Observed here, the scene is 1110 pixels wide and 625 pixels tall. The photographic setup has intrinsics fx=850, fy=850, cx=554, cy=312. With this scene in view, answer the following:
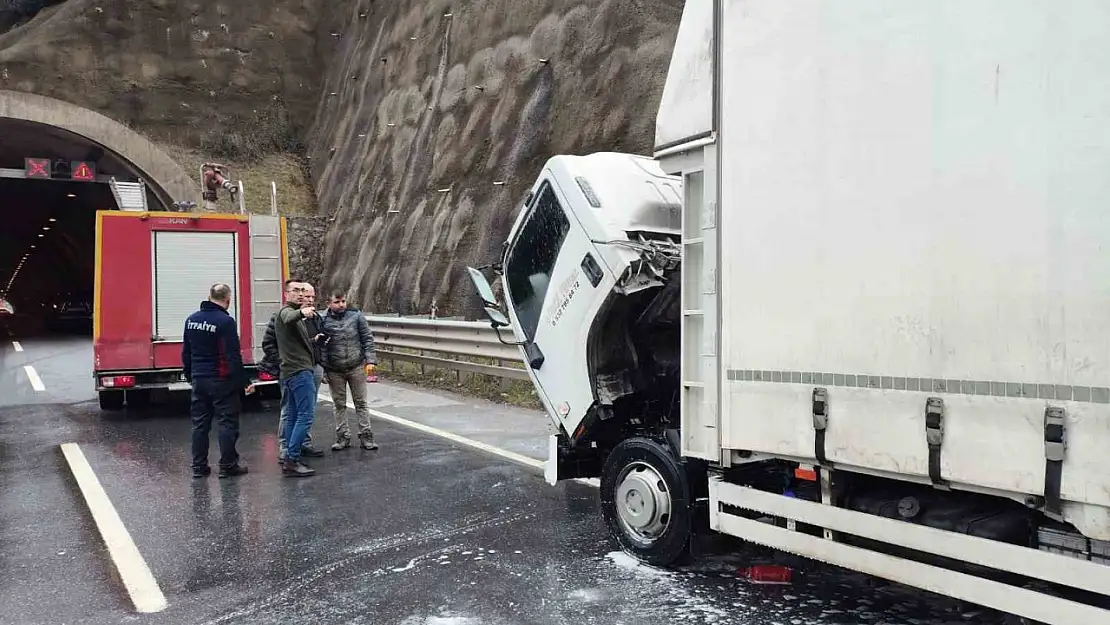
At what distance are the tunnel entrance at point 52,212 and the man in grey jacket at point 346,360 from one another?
17.6 m

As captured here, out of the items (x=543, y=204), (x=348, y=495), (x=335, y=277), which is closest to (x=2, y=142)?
(x=335, y=277)

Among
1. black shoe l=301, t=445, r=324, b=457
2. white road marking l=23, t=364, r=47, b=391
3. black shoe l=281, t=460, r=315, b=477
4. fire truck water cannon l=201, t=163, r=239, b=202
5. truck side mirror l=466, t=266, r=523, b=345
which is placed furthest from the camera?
fire truck water cannon l=201, t=163, r=239, b=202

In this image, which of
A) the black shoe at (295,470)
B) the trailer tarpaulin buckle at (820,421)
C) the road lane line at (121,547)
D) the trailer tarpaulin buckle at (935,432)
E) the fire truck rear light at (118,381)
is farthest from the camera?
the fire truck rear light at (118,381)

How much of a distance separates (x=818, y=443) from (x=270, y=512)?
167 inches

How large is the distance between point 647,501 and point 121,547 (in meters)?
3.41

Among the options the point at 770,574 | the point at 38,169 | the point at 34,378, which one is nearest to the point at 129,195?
the point at 34,378

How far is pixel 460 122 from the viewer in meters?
20.3

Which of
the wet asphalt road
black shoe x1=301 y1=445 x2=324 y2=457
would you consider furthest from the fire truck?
black shoe x1=301 y1=445 x2=324 y2=457

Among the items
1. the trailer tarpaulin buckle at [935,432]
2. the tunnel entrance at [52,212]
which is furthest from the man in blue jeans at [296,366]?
the tunnel entrance at [52,212]

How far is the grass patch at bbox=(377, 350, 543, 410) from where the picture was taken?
445 inches

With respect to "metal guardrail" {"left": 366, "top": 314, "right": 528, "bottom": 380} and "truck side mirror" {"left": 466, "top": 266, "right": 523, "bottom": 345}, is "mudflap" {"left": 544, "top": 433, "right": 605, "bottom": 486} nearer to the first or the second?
"truck side mirror" {"left": 466, "top": 266, "right": 523, "bottom": 345}

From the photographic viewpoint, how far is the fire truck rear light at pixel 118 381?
11.2m

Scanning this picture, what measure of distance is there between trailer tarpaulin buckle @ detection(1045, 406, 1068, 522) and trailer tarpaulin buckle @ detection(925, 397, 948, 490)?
0.39m

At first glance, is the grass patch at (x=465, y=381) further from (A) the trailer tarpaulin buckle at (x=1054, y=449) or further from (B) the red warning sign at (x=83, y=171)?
(B) the red warning sign at (x=83, y=171)
